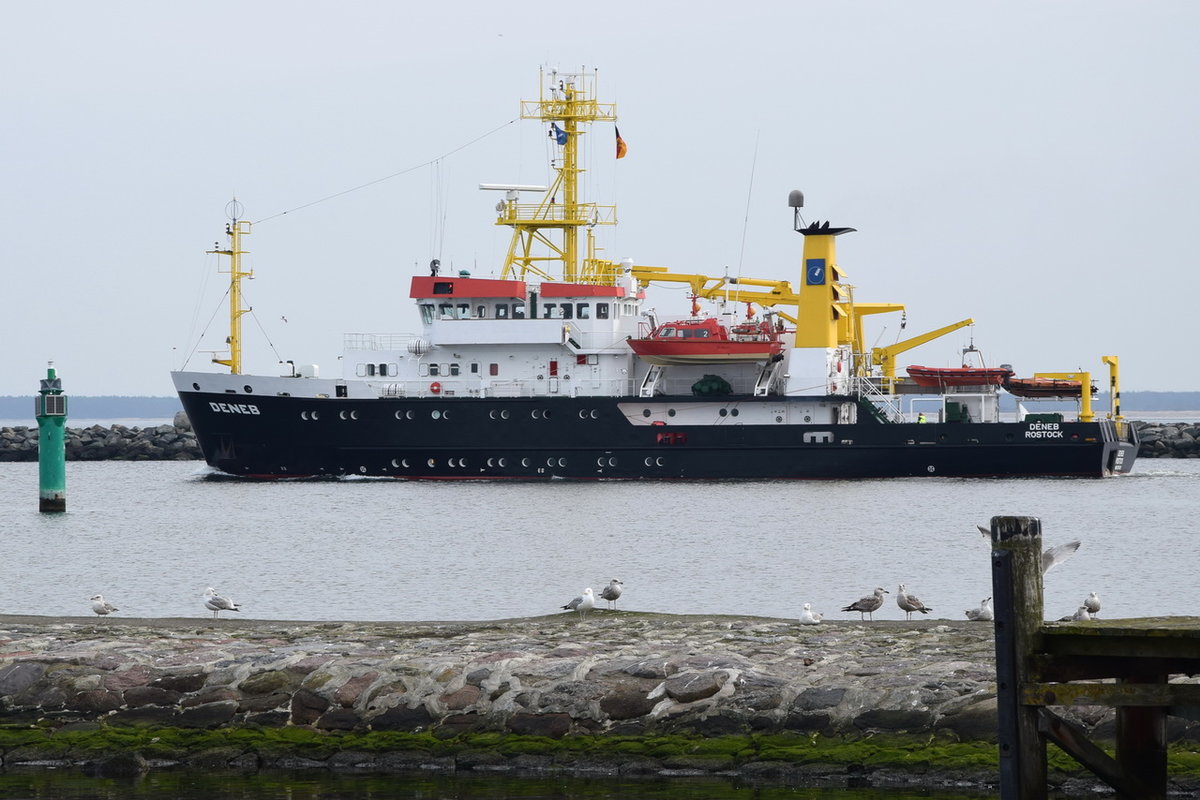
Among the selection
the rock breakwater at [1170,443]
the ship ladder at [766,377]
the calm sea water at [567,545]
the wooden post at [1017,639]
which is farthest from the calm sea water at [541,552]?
the rock breakwater at [1170,443]

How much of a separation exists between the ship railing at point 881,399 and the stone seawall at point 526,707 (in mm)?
30365

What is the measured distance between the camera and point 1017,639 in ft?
26.6

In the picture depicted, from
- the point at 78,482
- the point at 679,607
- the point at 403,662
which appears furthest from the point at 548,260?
the point at 403,662

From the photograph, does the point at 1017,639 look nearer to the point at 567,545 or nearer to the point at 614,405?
the point at 567,545

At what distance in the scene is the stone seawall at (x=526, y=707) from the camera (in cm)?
1041

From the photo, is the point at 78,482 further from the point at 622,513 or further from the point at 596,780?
the point at 596,780

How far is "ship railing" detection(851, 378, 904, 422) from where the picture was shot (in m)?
42.5

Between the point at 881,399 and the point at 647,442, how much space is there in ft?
20.0

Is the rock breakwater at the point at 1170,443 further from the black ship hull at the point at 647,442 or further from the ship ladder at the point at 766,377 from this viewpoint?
the ship ladder at the point at 766,377

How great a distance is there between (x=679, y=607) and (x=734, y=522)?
12.4 meters

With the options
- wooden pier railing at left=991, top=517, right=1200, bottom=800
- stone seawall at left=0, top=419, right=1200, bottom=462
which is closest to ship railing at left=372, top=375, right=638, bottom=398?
stone seawall at left=0, top=419, right=1200, bottom=462

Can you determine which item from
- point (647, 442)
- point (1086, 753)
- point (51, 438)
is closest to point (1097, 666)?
point (1086, 753)

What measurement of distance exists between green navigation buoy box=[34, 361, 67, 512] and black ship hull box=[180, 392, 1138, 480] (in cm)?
898

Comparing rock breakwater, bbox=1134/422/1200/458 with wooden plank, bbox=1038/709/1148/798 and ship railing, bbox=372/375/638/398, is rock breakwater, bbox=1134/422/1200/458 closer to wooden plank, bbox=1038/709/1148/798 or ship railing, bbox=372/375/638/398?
ship railing, bbox=372/375/638/398
